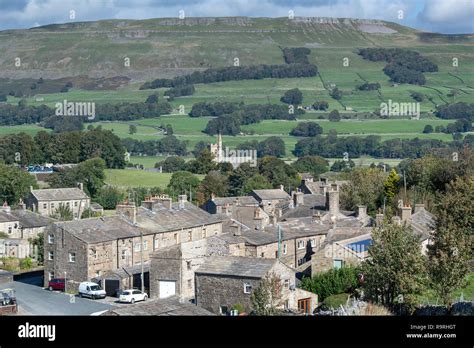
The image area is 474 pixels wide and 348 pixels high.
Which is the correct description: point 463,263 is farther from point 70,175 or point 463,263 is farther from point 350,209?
point 70,175

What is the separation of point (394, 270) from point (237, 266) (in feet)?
23.9

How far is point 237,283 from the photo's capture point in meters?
31.8

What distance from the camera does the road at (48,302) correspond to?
33.1 metres

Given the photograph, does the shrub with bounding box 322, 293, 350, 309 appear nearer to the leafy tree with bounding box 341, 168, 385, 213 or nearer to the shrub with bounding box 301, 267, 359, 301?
the shrub with bounding box 301, 267, 359, 301

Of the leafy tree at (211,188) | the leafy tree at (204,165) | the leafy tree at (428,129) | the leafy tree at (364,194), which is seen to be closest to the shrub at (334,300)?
the leafy tree at (364,194)

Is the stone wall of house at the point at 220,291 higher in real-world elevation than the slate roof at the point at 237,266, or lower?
lower

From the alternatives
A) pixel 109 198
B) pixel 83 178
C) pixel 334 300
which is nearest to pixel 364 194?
pixel 109 198

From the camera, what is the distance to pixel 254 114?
19412 cm

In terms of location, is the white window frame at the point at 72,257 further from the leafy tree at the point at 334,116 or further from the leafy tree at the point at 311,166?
the leafy tree at the point at 334,116

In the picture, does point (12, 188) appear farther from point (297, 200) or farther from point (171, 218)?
point (171, 218)

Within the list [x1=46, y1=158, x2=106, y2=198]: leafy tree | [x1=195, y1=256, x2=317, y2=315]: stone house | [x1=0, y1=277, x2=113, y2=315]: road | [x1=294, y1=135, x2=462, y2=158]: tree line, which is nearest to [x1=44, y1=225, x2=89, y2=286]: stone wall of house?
[x1=0, y1=277, x2=113, y2=315]: road

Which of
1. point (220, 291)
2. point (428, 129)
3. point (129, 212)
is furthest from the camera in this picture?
point (428, 129)

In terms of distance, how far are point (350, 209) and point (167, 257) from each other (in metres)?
29.6
